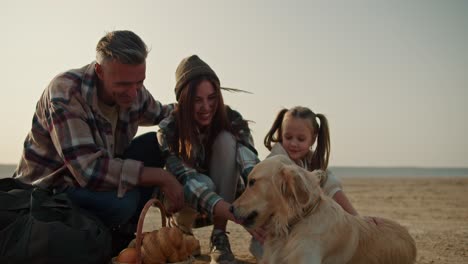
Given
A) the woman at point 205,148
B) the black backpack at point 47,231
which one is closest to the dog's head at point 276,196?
the woman at point 205,148

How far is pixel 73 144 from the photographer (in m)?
4.13

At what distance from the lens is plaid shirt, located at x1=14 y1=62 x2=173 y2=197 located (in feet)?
13.6

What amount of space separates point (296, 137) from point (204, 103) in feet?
3.87

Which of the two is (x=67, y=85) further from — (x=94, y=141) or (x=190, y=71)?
(x=190, y=71)

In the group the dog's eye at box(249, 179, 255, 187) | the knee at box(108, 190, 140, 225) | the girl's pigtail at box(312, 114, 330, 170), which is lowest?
the knee at box(108, 190, 140, 225)

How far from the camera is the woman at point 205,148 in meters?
4.75

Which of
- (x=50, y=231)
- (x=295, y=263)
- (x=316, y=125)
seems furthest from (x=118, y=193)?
(x=316, y=125)

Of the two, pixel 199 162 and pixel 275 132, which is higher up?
pixel 275 132

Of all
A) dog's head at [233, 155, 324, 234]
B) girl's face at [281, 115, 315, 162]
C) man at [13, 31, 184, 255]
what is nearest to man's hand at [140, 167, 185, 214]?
man at [13, 31, 184, 255]

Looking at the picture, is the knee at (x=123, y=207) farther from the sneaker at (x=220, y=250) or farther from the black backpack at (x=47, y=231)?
the sneaker at (x=220, y=250)

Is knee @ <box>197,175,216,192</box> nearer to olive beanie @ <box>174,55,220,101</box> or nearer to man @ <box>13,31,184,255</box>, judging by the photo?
man @ <box>13,31,184,255</box>

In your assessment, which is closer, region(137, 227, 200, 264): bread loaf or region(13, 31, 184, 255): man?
region(137, 227, 200, 264): bread loaf

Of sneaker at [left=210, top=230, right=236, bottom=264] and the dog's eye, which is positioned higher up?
the dog's eye

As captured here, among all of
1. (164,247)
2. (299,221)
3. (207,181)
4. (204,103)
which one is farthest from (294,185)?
(204,103)
